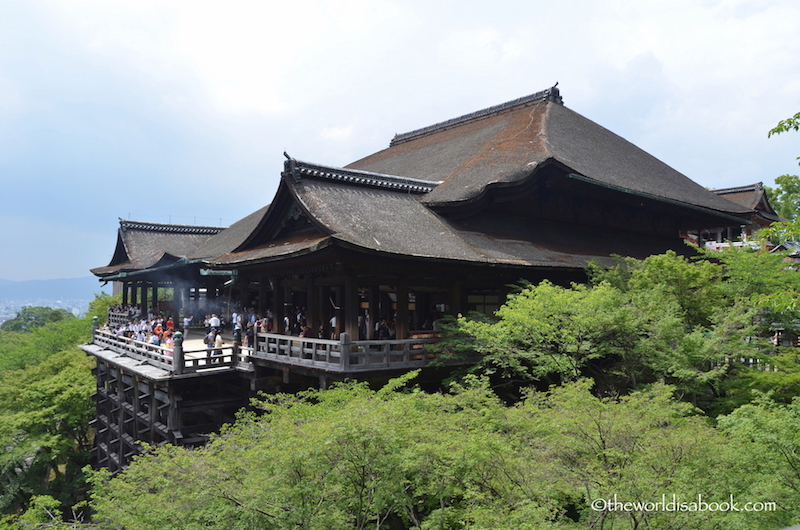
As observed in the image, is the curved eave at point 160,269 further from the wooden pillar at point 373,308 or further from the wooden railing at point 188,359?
the wooden pillar at point 373,308

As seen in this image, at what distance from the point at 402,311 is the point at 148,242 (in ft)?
86.5

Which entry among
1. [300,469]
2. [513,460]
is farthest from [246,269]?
[513,460]

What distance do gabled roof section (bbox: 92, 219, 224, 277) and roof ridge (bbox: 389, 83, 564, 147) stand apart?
15.2 m

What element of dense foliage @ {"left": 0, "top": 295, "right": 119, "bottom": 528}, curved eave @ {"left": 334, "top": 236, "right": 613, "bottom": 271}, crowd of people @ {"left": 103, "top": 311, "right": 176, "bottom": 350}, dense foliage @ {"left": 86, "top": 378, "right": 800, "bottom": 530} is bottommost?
dense foliage @ {"left": 0, "top": 295, "right": 119, "bottom": 528}

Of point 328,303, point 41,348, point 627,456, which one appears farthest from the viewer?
point 41,348

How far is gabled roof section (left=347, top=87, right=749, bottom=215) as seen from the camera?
62.3ft

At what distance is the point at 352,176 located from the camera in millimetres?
17281

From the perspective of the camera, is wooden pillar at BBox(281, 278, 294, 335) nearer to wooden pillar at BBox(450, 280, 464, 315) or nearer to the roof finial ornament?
wooden pillar at BBox(450, 280, 464, 315)

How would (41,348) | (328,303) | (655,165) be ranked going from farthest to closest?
(41,348) < (655,165) < (328,303)

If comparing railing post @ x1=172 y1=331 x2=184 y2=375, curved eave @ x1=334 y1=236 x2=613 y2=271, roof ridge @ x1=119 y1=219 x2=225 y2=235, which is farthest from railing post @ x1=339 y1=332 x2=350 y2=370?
roof ridge @ x1=119 y1=219 x2=225 y2=235

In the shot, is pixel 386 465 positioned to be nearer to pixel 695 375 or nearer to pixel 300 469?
pixel 300 469

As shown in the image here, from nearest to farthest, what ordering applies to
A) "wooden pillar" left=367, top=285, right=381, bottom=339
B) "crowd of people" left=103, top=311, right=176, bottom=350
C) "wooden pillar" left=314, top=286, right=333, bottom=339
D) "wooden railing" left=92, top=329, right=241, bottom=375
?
"wooden pillar" left=367, top=285, right=381, bottom=339 → "wooden pillar" left=314, top=286, right=333, bottom=339 → "wooden railing" left=92, top=329, right=241, bottom=375 → "crowd of people" left=103, top=311, right=176, bottom=350

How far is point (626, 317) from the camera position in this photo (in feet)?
40.5

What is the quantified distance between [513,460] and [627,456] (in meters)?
1.54
